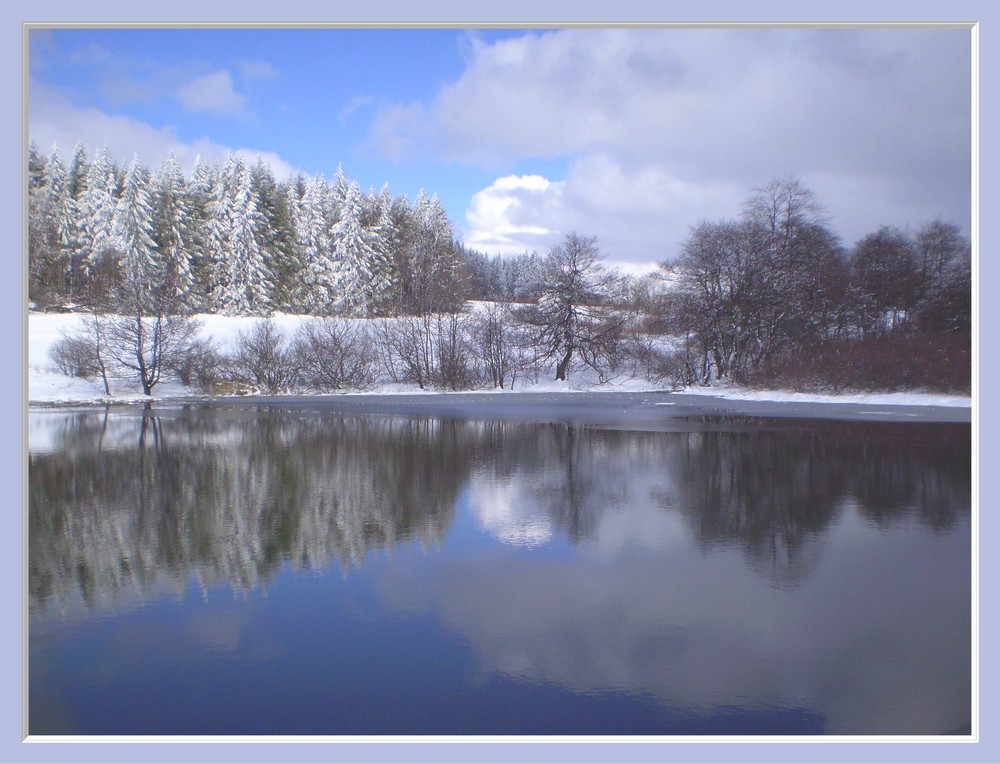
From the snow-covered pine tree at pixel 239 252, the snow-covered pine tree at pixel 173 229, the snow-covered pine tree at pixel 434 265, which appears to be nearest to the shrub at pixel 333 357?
the snow-covered pine tree at pixel 434 265

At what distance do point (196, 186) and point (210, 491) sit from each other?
1418 inches

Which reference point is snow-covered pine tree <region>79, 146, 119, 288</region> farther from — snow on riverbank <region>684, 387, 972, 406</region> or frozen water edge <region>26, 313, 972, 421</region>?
snow on riverbank <region>684, 387, 972, 406</region>

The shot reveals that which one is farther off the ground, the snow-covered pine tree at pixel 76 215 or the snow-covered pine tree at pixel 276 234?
the snow-covered pine tree at pixel 276 234

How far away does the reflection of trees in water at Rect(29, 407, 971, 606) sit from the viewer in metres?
8.59

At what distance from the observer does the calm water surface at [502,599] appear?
17.4ft

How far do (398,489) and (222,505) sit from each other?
2711 millimetres

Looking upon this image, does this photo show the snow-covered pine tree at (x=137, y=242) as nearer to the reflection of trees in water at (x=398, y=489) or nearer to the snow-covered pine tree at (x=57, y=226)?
the snow-covered pine tree at (x=57, y=226)

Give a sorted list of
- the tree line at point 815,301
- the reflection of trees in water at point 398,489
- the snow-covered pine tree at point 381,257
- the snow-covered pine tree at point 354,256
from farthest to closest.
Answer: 1. the snow-covered pine tree at point 354,256
2. the snow-covered pine tree at point 381,257
3. the tree line at point 815,301
4. the reflection of trees in water at point 398,489

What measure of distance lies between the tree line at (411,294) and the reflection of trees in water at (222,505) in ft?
17.9

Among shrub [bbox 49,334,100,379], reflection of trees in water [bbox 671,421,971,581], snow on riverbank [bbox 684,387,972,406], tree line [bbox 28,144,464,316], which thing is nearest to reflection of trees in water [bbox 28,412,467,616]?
reflection of trees in water [bbox 671,421,971,581]

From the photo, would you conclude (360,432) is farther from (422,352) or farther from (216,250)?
(216,250)

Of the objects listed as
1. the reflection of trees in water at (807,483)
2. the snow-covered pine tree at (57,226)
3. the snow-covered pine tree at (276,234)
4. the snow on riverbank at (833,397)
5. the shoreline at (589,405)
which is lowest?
the reflection of trees in water at (807,483)

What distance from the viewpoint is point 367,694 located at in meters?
5.41

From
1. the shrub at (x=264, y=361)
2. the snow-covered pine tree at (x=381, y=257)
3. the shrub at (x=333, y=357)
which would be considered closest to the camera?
the shrub at (x=264, y=361)
